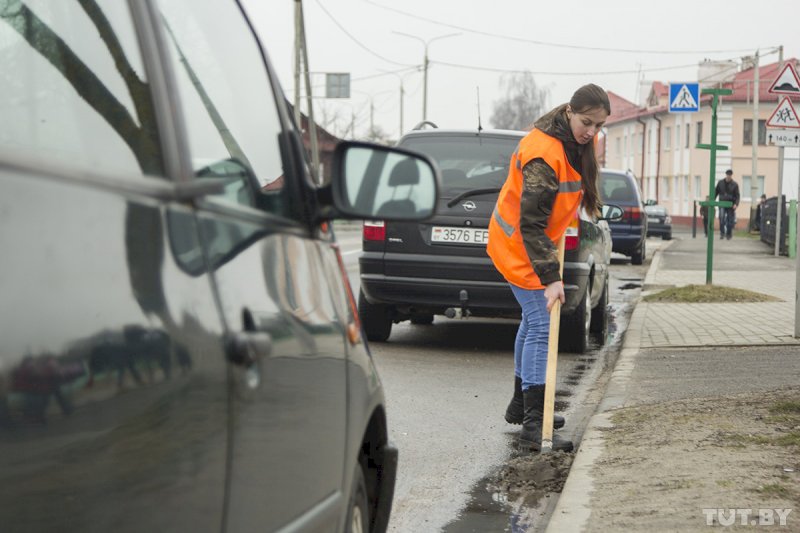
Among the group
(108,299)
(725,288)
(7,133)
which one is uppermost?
(7,133)

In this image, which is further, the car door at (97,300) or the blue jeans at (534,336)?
the blue jeans at (534,336)

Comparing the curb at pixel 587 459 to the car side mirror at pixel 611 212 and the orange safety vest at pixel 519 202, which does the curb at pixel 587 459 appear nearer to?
the orange safety vest at pixel 519 202

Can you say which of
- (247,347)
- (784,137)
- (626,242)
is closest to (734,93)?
(626,242)

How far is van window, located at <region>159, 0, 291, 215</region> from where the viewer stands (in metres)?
2.27

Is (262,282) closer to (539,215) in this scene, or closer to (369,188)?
(369,188)

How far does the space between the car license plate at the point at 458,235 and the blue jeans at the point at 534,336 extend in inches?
125

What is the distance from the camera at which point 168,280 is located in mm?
1874

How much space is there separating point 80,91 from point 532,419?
4.58m

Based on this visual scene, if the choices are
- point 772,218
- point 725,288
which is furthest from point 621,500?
point 772,218

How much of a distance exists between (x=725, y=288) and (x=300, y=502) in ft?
45.4

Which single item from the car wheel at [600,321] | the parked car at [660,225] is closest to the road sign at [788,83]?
the car wheel at [600,321]

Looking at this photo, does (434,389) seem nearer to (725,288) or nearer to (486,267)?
(486,267)

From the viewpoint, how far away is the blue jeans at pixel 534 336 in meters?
6.39

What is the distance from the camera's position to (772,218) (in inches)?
1209
